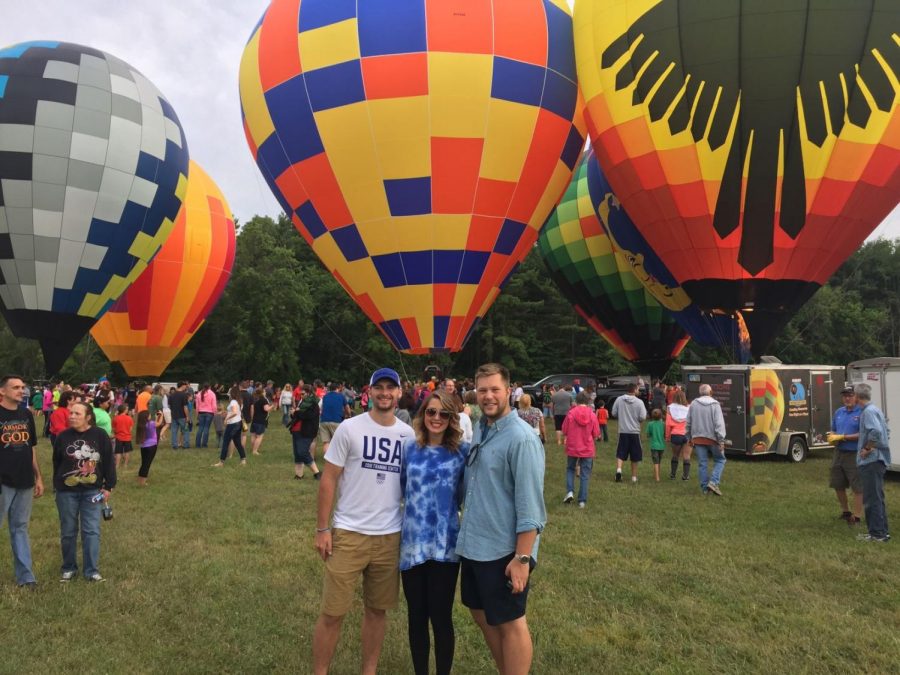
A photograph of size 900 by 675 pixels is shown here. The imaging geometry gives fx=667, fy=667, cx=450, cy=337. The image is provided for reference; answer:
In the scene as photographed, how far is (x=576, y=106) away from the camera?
1232 centimetres

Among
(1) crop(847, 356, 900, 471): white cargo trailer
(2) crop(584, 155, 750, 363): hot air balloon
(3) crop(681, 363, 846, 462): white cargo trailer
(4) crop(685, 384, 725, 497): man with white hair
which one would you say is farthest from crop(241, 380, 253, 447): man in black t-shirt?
(1) crop(847, 356, 900, 471): white cargo trailer

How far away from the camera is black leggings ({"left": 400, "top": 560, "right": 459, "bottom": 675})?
114 inches

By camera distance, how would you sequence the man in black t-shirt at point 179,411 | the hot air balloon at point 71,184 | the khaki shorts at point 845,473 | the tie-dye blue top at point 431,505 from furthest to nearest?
1. the hot air balloon at point 71,184
2. the man in black t-shirt at point 179,411
3. the khaki shorts at point 845,473
4. the tie-dye blue top at point 431,505

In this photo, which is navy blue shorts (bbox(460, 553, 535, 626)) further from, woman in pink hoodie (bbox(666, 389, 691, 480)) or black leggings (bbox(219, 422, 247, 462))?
black leggings (bbox(219, 422, 247, 462))

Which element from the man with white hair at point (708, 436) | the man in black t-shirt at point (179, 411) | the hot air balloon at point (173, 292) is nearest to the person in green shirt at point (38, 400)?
the hot air balloon at point (173, 292)

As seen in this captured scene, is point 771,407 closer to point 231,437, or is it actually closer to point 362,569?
point 231,437

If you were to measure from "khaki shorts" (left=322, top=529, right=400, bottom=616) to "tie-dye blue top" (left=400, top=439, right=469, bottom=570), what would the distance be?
0.11m

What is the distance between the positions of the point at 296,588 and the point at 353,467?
192 centimetres

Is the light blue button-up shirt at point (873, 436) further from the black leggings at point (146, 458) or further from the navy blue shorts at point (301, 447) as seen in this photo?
the black leggings at point (146, 458)

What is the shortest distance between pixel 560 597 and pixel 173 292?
1732 centimetres

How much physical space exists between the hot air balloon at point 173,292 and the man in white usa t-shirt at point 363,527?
1732 cm

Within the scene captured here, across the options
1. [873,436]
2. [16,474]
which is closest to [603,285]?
[873,436]

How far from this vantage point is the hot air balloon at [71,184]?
1316 centimetres

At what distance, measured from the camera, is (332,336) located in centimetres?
3888
